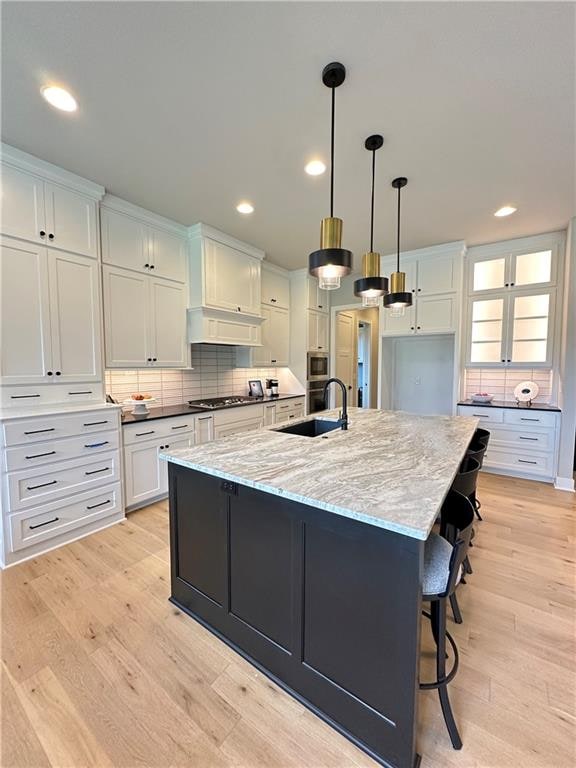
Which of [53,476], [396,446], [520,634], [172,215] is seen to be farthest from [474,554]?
[172,215]

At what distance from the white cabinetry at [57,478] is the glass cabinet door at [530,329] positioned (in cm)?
457

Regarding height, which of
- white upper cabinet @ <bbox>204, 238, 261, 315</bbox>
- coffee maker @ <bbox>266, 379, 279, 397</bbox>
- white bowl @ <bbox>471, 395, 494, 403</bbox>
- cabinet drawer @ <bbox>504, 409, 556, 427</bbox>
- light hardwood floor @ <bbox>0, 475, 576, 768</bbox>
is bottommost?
light hardwood floor @ <bbox>0, 475, 576, 768</bbox>

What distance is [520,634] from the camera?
65.0 inches

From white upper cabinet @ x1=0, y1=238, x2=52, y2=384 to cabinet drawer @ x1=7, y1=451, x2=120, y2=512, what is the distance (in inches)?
26.4

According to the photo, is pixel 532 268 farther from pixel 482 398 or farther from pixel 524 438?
pixel 524 438

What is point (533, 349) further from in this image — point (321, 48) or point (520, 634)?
point (321, 48)

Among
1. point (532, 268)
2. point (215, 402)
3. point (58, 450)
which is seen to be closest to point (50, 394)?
point (58, 450)

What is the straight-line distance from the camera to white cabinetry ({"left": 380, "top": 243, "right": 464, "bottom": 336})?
13.0 feet

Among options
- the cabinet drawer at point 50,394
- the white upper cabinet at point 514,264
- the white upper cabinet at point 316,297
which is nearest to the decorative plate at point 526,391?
the white upper cabinet at point 514,264

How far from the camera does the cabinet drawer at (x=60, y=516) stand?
7.25 ft

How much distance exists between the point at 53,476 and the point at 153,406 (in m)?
1.33

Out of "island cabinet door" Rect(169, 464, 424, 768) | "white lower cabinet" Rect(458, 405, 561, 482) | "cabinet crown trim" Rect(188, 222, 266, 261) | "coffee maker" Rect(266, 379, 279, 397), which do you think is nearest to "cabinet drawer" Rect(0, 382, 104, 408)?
"island cabinet door" Rect(169, 464, 424, 768)

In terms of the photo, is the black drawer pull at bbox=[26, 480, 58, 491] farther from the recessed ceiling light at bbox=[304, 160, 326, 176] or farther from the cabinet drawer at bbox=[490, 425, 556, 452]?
the cabinet drawer at bbox=[490, 425, 556, 452]

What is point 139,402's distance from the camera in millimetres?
3184
